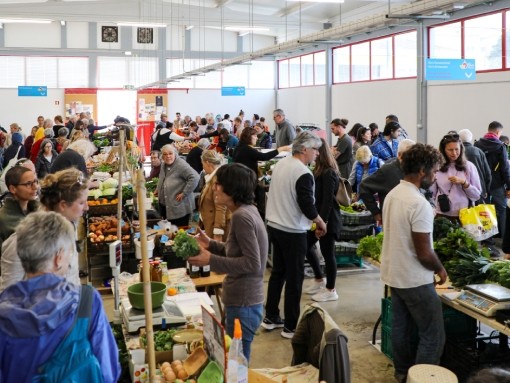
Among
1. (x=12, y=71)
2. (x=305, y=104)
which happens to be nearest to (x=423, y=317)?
(x=305, y=104)

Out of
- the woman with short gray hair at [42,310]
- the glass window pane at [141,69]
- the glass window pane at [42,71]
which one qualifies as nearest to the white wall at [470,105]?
the woman with short gray hair at [42,310]

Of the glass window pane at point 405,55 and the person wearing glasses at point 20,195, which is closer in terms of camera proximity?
the person wearing glasses at point 20,195

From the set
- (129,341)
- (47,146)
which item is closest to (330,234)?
(129,341)

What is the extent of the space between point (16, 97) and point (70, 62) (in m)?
2.38

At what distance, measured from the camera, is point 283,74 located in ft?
77.5

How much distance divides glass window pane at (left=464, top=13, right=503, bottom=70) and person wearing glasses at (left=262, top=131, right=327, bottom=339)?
26.3ft

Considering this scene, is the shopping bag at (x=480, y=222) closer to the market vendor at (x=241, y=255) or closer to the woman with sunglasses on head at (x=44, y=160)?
the market vendor at (x=241, y=255)

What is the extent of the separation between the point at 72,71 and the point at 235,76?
6.32m

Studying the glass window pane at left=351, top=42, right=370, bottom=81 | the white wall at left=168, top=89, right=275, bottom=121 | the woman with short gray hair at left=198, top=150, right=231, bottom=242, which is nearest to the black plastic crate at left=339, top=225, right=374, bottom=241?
the woman with short gray hair at left=198, top=150, right=231, bottom=242

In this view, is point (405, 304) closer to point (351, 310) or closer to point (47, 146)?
point (351, 310)

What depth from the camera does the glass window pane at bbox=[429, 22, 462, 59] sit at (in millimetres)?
12609

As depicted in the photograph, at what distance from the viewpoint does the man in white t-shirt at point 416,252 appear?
361 centimetres

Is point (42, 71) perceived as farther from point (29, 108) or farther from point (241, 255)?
point (241, 255)

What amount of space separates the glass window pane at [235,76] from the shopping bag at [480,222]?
19.5m
